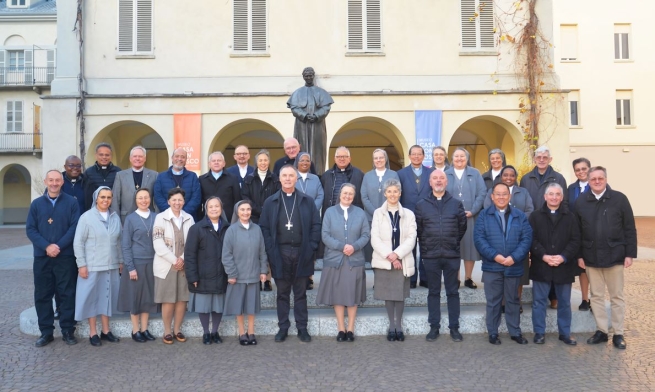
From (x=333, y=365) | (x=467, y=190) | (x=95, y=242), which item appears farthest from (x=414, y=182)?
(x=95, y=242)

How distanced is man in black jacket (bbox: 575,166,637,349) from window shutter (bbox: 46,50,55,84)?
35.3 m

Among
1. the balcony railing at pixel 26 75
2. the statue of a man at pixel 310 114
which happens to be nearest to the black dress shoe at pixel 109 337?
the statue of a man at pixel 310 114

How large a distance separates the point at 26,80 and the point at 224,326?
34.2m

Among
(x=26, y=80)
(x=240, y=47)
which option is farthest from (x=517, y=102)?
(x=26, y=80)

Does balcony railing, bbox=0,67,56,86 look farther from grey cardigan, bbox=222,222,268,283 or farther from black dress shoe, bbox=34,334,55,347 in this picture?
grey cardigan, bbox=222,222,268,283

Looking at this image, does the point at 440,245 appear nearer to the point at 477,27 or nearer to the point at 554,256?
the point at 554,256

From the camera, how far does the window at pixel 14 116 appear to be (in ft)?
111

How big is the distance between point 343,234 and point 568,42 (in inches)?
1075

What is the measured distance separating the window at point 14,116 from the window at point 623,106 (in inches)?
1369

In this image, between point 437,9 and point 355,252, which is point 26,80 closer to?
point 437,9

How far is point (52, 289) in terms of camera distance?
6.41 metres

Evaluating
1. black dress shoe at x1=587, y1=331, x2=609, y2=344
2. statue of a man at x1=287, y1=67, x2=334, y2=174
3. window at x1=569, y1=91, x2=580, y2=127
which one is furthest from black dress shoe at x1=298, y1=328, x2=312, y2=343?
window at x1=569, y1=91, x2=580, y2=127

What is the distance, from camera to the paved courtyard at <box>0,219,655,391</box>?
4938 millimetres

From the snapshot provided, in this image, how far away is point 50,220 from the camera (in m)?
6.32
